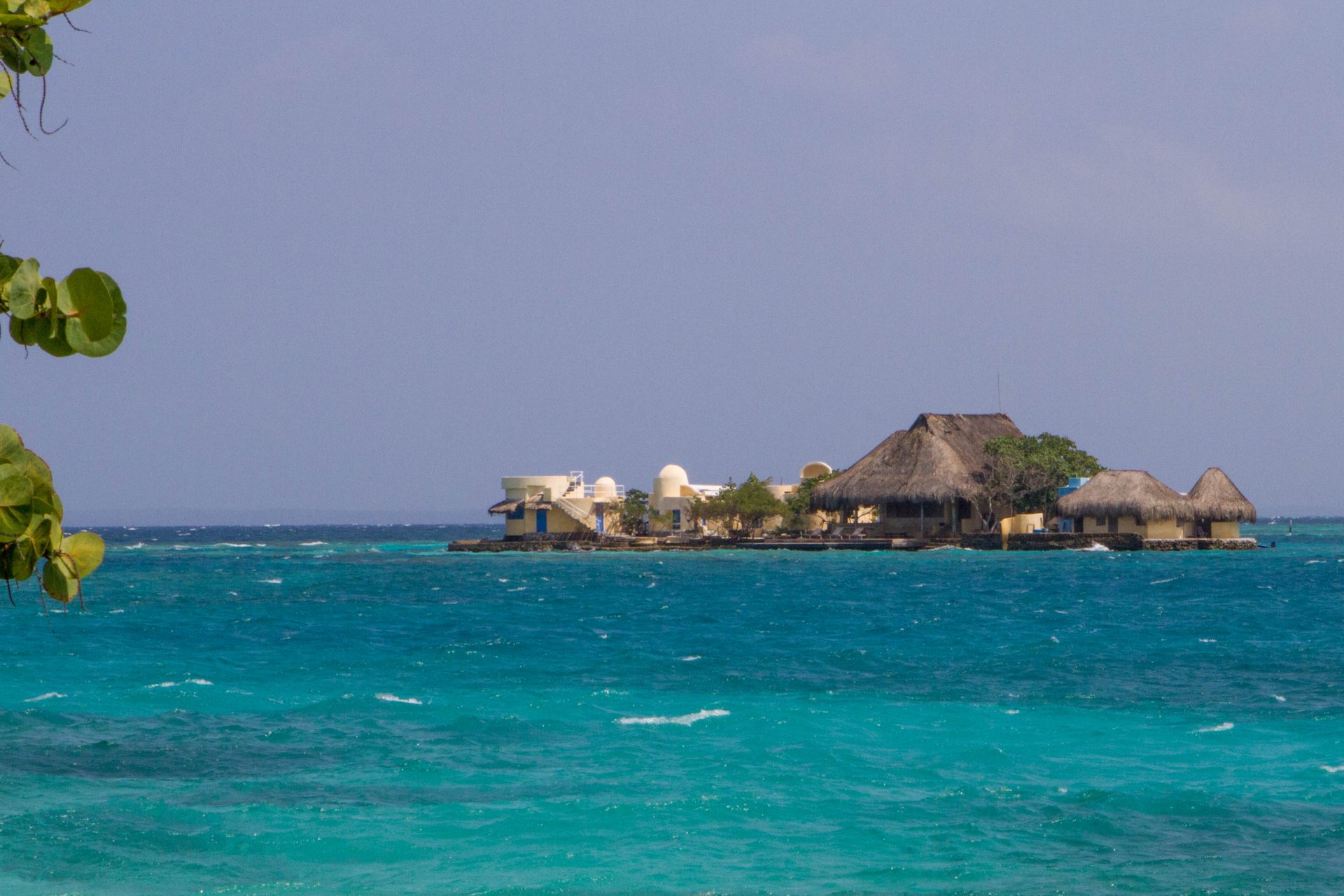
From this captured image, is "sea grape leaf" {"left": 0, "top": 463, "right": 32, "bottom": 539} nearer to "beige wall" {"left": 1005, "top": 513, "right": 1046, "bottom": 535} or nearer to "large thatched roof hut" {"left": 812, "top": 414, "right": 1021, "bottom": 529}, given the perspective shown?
"large thatched roof hut" {"left": 812, "top": 414, "right": 1021, "bottom": 529}

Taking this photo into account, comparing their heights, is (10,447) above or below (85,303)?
below

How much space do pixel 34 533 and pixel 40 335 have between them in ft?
1.34

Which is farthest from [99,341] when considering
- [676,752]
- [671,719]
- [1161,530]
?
[1161,530]

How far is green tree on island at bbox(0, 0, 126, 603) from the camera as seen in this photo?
279 centimetres

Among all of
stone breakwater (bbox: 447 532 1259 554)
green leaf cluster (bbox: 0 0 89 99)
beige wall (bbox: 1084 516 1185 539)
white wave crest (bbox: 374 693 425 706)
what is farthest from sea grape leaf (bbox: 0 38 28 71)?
beige wall (bbox: 1084 516 1185 539)

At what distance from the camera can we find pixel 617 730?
1552cm

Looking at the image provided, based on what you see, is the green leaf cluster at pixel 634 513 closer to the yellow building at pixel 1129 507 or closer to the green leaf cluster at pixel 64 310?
the yellow building at pixel 1129 507

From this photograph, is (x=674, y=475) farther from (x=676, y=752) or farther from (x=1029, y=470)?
(x=676, y=752)

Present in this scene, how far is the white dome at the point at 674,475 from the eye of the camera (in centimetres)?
7394

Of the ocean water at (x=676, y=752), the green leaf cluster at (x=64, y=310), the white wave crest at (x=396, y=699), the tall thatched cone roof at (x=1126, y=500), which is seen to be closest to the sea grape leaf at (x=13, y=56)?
the green leaf cluster at (x=64, y=310)

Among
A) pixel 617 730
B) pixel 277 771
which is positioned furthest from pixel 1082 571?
pixel 277 771

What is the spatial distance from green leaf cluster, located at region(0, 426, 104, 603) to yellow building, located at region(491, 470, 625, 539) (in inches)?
2615

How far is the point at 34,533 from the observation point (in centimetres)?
287

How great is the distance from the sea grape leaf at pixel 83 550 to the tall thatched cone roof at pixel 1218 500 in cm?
6269
